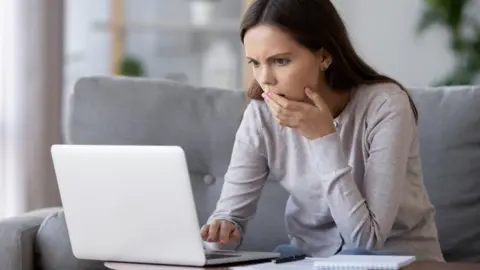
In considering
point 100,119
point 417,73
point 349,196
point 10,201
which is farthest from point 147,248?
point 417,73

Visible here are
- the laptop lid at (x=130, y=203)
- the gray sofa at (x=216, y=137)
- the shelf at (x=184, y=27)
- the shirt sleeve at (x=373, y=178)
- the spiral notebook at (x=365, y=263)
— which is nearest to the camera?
the spiral notebook at (x=365, y=263)

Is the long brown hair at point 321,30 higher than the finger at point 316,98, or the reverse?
the long brown hair at point 321,30

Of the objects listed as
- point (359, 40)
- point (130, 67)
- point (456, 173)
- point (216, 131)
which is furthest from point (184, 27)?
point (456, 173)

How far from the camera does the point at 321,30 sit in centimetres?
172

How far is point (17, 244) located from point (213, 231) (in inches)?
17.8

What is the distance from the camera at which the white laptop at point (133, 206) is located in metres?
1.40

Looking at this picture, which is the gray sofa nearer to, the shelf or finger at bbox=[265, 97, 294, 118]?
finger at bbox=[265, 97, 294, 118]

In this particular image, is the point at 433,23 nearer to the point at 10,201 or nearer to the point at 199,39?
the point at 199,39

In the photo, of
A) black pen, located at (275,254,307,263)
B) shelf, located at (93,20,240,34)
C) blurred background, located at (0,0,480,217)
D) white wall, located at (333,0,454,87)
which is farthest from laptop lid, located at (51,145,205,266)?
white wall, located at (333,0,454,87)

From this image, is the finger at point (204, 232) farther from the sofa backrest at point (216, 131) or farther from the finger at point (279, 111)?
the sofa backrest at point (216, 131)

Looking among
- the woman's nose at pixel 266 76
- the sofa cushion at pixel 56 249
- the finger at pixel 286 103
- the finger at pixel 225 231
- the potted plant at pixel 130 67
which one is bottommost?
the sofa cushion at pixel 56 249

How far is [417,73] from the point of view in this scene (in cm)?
386

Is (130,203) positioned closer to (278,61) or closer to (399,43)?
(278,61)

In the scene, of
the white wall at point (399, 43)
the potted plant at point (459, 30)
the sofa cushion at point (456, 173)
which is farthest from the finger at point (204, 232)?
the white wall at point (399, 43)
